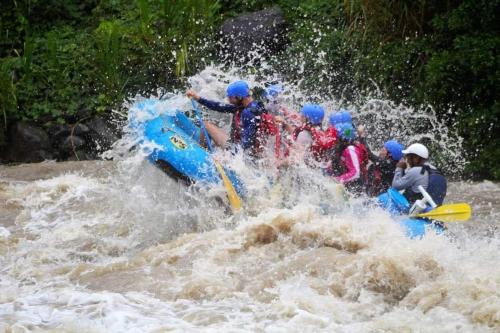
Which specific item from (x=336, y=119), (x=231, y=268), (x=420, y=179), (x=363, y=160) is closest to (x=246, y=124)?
(x=336, y=119)

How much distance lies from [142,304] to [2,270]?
4.83ft

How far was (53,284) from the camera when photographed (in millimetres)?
6082

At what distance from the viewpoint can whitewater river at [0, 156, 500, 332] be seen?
17.2 feet

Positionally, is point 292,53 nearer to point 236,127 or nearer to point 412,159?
point 236,127

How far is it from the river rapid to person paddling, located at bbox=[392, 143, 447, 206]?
34 centimetres

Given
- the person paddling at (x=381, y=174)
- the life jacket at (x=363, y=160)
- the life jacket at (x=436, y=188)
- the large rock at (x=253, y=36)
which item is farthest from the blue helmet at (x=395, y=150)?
the large rock at (x=253, y=36)

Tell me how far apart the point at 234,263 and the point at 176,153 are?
1.68m

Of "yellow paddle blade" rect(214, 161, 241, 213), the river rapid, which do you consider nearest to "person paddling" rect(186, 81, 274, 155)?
the river rapid

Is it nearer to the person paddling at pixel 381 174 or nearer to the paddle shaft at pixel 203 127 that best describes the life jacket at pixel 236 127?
the paddle shaft at pixel 203 127

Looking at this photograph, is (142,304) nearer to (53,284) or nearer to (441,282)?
(53,284)

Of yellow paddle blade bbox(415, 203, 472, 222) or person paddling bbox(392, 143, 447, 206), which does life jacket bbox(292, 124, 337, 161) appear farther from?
yellow paddle blade bbox(415, 203, 472, 222)

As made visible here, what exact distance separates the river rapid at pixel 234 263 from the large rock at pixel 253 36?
4253mm

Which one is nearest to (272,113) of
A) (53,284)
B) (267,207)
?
(267,207)

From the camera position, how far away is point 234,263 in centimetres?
625
